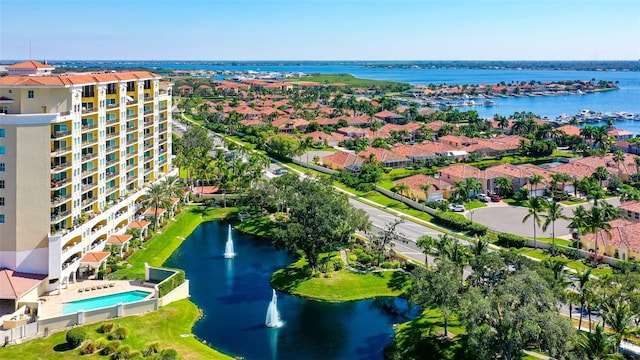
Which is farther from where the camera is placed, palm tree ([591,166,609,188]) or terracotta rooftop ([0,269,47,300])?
palm tree ([591,166,609,188])

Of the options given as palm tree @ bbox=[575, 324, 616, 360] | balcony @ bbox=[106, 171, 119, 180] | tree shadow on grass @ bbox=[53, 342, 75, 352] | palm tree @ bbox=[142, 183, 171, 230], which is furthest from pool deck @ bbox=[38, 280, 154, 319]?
palm tree @ bbox=[575, 324, 616, 360]

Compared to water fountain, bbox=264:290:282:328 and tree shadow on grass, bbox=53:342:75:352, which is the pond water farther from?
tree shadow on grass, bbox=53:342:75:352

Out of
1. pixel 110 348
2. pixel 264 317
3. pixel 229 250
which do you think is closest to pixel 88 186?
pixel 229 250

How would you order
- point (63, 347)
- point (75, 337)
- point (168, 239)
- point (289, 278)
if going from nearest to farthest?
1. point (75, 337)
2. point (63, 347)
3. point (289, 278)
4. point (168, 239)

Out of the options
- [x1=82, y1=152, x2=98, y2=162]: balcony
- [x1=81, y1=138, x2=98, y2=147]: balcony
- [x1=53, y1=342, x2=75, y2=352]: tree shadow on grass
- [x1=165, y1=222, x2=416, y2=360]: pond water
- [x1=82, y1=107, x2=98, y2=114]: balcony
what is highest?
[x1=82, y1=107, x2=98, y2=114]: balcony

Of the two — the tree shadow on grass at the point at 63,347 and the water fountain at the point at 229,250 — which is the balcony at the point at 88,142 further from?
the tree shadow on grass at the point at 63,347

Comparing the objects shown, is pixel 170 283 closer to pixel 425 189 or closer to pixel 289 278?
pixel 289 278

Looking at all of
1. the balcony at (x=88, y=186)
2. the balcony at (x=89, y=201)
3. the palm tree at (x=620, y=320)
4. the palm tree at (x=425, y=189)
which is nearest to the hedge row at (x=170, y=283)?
the balcony at (x=89, y=201)
